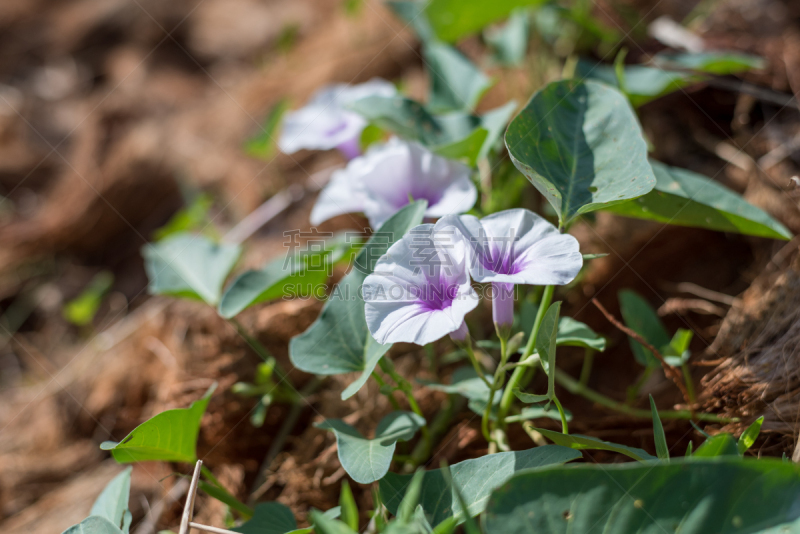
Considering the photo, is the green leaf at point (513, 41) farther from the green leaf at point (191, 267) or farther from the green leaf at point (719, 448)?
the green leaf at point (719, 448)

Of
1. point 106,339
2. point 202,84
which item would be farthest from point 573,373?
point 202,84

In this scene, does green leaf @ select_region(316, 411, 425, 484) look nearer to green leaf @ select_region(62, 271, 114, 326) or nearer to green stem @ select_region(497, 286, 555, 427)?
green stem @ select_region(497, 286, 555, 427)

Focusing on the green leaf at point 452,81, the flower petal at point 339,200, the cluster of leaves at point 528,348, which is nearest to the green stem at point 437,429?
the cluster of leaves at point 528,348

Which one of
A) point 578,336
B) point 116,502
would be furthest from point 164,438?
point 578,336

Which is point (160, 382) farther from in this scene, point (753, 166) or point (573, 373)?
→ point (753, 166)

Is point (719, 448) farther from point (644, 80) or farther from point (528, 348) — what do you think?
point (644, 80)

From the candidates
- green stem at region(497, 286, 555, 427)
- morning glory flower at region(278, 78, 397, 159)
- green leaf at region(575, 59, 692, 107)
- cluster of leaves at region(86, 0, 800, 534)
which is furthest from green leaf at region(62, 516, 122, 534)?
green leaf at region(575, 59, 692, 107)

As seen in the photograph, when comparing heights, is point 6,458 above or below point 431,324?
below
